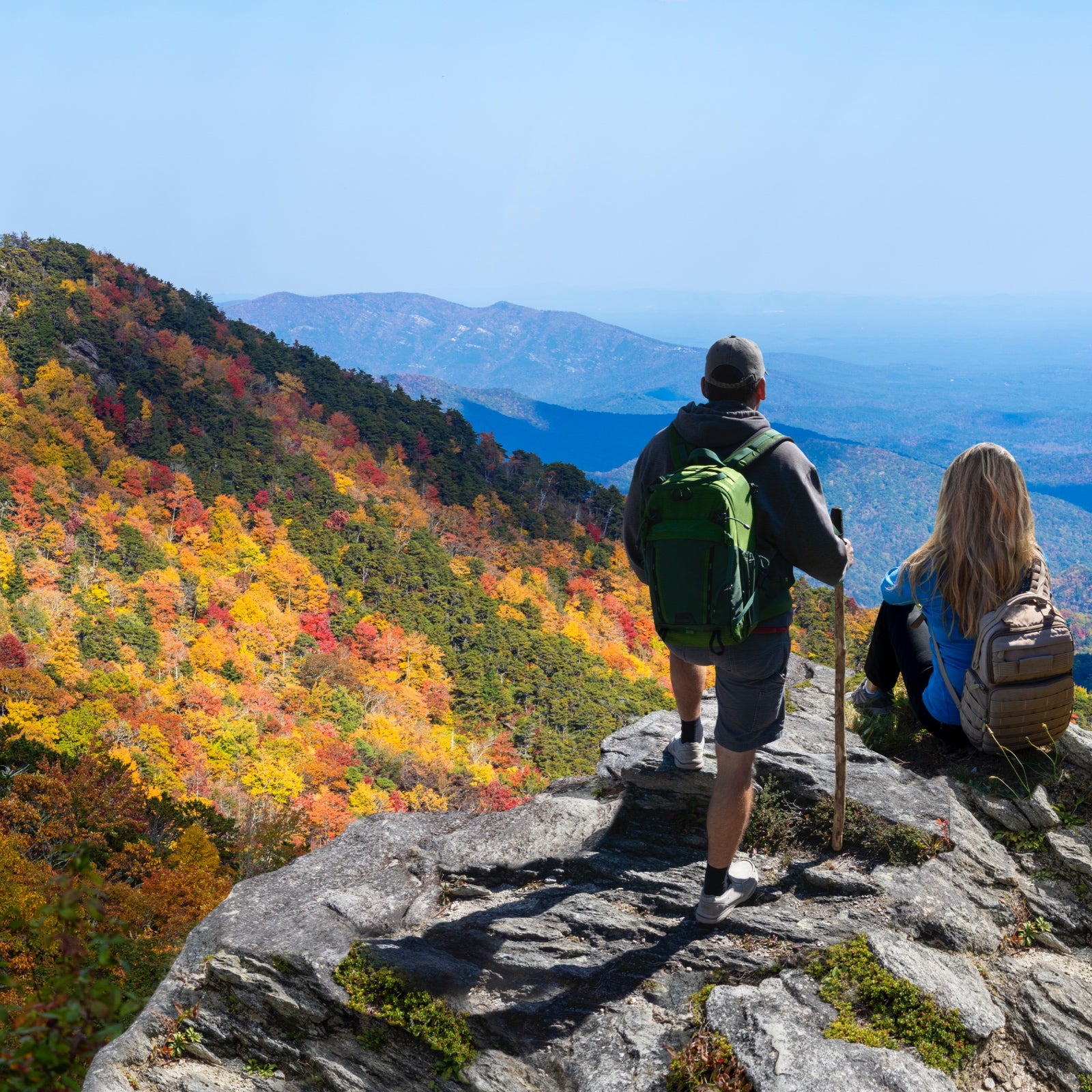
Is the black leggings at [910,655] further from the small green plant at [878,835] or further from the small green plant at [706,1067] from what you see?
the small green plant at [706,1067]

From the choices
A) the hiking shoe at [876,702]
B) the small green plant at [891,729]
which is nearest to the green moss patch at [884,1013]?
the small green plant at [891,729]

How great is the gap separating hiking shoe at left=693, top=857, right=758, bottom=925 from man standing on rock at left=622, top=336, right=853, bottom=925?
23 centimetres

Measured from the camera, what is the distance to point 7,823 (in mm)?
16375

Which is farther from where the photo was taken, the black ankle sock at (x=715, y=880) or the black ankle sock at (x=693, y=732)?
the black ankle sock at (x=693, y=732)

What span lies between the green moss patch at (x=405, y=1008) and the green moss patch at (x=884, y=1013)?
5.82 ft

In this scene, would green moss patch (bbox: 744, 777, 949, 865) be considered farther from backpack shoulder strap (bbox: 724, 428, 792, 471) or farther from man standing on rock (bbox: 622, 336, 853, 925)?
backpack shoulder strap (bbox: 724, 428, 792, 471)

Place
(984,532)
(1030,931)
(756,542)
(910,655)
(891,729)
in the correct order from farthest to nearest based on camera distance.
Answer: (891,729) < (910,655) < (984,532) < (1030,931) < (756,542)

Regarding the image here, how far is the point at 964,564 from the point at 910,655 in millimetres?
943

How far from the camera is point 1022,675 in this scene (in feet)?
14.5

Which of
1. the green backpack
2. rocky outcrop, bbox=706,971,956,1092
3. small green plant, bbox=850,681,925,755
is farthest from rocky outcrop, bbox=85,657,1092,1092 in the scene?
the green backpack

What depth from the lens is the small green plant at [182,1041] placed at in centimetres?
450

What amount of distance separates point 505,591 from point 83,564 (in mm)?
25516

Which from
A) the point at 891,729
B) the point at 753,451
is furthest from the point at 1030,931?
the point at 753,451

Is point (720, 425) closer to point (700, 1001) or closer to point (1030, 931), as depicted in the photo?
point (700, 1001)
